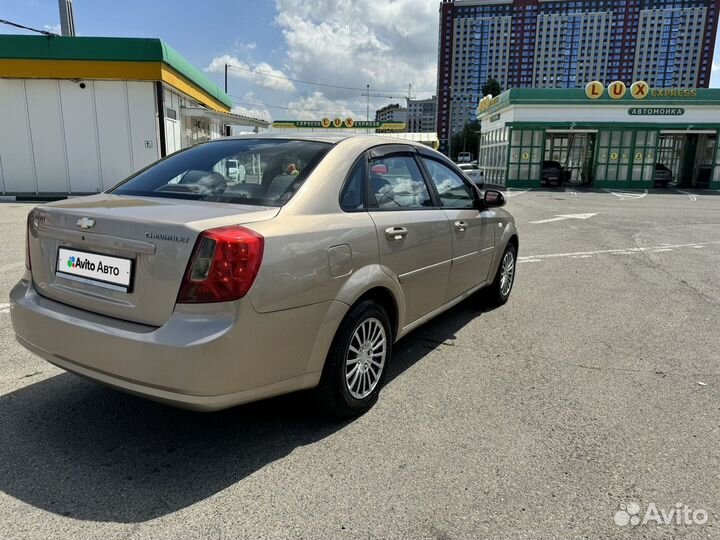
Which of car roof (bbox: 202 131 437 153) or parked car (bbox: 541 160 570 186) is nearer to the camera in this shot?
car roof (bbox: 202 131 437 153)

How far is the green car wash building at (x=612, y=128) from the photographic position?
29125 mm

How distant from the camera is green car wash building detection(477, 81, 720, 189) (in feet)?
95.6

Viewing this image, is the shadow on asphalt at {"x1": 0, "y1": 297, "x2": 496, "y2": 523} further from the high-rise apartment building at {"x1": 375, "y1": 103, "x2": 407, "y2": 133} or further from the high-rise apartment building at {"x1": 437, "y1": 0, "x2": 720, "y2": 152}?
the high-rise apartment building at {"x1": 375, "y1": 103, "x2": 407, "y2": 133}

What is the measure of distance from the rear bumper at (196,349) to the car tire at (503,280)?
10.2 ft

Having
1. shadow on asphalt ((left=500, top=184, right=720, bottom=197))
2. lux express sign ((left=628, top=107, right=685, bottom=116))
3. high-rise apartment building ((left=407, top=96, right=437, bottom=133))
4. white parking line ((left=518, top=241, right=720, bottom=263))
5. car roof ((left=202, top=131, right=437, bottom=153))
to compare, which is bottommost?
white parking line ((left=518, top=241, right=720, bottom=263))

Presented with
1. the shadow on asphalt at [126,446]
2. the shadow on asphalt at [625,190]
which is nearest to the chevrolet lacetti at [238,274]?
the shadow on asphalt at [126,446]

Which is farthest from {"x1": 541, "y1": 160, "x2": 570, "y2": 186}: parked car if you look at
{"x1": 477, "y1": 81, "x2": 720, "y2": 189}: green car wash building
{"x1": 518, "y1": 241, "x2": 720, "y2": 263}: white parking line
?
{"x1": 518, "y1": 241, "x2": 720, "y2": 263}: white parking line

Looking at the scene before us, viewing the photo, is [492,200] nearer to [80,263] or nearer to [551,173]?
[80,263]

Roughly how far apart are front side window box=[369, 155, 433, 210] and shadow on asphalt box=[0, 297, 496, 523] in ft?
4.47

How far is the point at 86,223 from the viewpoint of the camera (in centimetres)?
264

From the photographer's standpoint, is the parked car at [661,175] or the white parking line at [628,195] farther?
the parked car at [661,175]

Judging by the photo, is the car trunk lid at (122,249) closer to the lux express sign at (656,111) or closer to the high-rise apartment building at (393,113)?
the lux express sign at (656,111)

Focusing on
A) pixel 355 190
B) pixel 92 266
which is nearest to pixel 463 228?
pixel 355 190

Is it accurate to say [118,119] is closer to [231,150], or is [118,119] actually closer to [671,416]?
[231,150]
